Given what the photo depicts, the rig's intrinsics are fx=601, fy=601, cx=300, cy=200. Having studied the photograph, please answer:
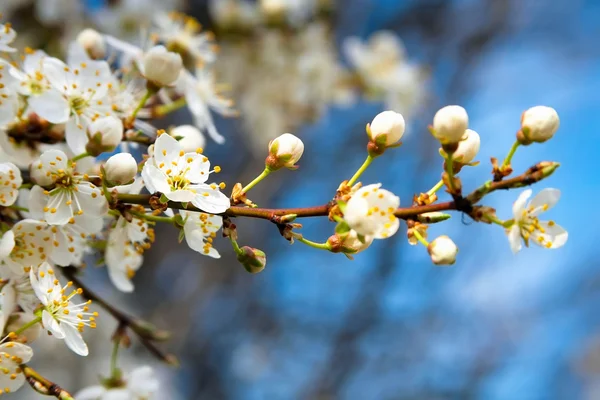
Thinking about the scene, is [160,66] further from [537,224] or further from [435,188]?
[537,224]

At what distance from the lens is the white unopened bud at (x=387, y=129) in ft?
3.19

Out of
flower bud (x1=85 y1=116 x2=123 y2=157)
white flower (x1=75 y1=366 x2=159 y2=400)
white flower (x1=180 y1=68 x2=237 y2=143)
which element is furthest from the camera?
white flower (x1=180 y1=68 x2=237 y2=143)

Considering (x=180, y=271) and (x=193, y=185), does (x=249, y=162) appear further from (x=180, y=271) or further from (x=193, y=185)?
(x=193, y=185)

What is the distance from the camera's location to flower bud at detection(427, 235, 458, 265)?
35.0 inches

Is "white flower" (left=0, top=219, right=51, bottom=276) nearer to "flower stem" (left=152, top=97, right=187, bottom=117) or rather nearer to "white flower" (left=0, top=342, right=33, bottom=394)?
"white flower" (left=0, top=342, right=33, bottom=394)

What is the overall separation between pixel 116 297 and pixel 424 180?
9.12 ft

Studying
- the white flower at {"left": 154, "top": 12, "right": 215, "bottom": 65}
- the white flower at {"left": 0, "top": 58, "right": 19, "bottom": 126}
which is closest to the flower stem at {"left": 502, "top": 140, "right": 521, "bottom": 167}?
the white flower at {"left": 0, "top": 58, "right": 19, "bottom": 126}

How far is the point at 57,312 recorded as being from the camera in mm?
972

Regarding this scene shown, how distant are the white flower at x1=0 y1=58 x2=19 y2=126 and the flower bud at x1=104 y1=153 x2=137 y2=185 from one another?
0.32 m

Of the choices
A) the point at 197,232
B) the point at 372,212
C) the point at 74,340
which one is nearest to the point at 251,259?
the point at 197,232

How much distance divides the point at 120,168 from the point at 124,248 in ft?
1.04

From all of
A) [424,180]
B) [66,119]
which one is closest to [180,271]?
[424,180]

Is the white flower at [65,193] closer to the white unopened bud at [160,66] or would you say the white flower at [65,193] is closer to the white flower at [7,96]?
the white flower at [7,96]

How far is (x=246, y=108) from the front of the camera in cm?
293
